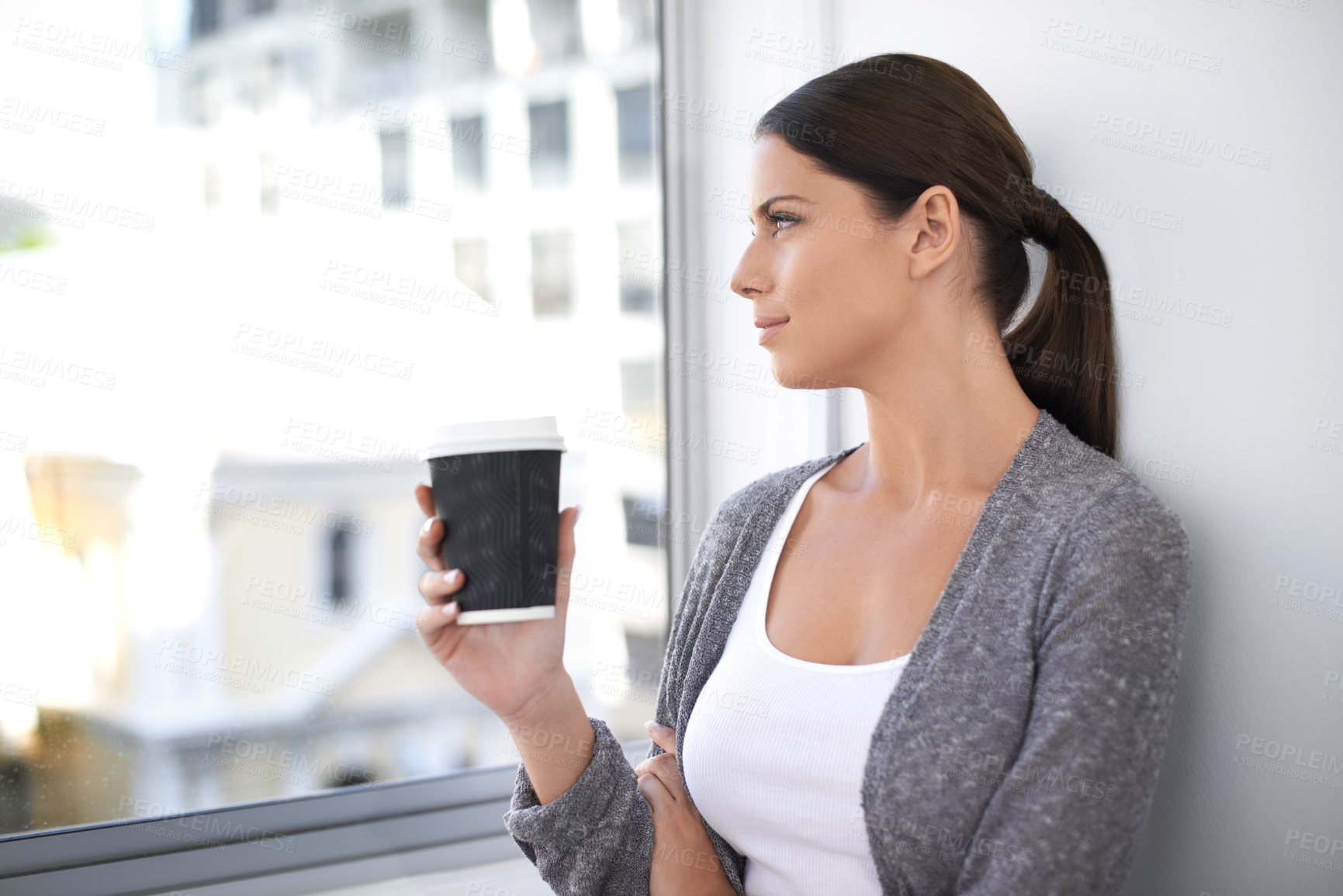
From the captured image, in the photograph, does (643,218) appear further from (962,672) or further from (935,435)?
(962,672)

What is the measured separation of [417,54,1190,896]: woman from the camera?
0.84 metres

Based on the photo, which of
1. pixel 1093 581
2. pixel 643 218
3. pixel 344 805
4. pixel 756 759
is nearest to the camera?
pixel 1093 581

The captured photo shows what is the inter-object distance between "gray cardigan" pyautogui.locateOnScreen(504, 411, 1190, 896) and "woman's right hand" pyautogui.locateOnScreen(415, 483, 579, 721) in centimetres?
14

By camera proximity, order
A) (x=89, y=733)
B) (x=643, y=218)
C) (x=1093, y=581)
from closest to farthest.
Answer: (x=1093, y=581) → (x=89, y=733) → (x=643, y=218)

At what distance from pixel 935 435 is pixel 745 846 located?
0.50m

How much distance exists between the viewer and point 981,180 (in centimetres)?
105

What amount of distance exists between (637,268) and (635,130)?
247 mm

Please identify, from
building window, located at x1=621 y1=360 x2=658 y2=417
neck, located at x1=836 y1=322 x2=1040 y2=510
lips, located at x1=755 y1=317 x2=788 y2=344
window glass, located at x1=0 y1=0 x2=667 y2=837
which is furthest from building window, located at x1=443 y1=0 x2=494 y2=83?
neck, located at x1=836 y1=322 x2=1040 y2=510

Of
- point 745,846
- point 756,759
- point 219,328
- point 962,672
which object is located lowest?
point 745,846

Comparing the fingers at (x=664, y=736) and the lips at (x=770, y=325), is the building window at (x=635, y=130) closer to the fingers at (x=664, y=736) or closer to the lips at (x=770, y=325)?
the lips at (x=770, y=325)

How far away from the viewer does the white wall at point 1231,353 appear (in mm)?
874

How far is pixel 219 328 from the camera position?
1.39 metres

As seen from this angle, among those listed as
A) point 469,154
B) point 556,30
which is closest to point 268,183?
point 469,154

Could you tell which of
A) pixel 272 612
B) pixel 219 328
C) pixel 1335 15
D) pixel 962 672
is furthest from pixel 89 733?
pixel 1335 15
